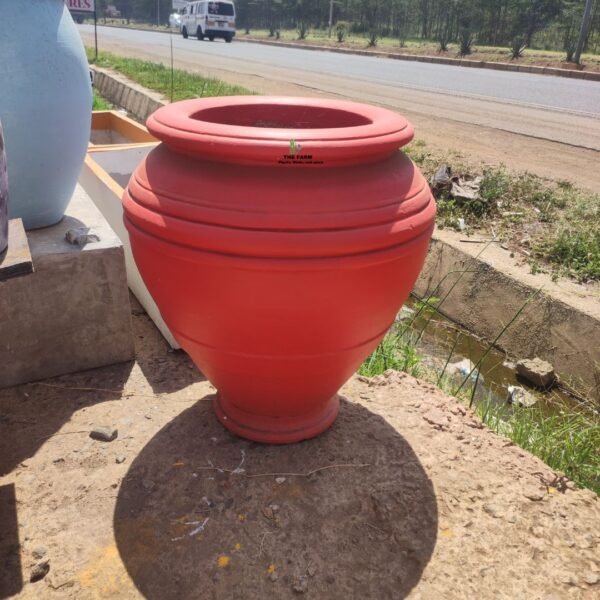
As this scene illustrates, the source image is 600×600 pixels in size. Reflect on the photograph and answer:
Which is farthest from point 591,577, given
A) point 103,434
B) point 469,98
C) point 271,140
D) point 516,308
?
point 469,98

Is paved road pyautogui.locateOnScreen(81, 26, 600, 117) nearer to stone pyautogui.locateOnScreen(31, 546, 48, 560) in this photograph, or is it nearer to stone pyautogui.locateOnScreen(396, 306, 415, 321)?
stone pyautogui.locateOnScreen(396, 306, 415, 321)

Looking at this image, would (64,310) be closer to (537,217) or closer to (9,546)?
(9,546)

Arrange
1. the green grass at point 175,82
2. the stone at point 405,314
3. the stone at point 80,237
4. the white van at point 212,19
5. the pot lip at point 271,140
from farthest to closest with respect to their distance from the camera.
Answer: the white van at point 212,19 → the green grass at point 175,82 → the stone at point 405,314 → the stone at point 80,237 → the pot lip at point 271,140

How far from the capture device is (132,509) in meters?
1.95

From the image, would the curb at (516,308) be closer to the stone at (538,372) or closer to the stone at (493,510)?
the stone at (538,372)

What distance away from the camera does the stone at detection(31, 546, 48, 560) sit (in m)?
1.79

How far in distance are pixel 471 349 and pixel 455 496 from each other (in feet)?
7.74

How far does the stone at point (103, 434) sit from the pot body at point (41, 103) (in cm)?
104

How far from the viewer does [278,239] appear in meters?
1.59

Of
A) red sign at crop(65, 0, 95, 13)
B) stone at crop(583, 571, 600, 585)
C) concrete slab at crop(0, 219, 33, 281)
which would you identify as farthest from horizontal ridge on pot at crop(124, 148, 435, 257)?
red sign at crop(65, 0, 95, 13)

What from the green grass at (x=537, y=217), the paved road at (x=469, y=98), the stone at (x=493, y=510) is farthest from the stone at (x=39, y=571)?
the paved road at (x=469, y=98)

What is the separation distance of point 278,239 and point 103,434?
1.17m

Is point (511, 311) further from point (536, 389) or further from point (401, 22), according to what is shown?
point (401, 22)

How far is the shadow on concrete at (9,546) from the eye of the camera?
1705 mm
